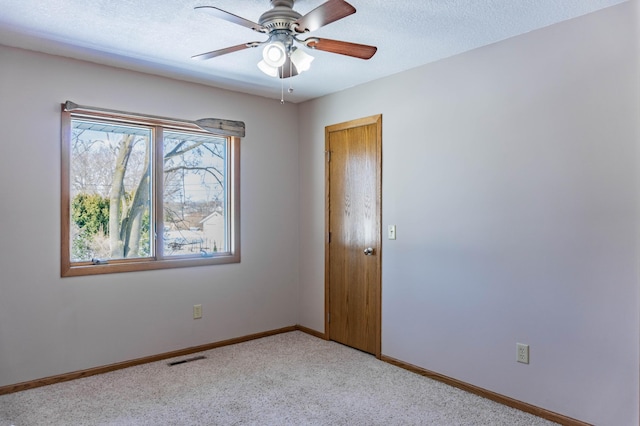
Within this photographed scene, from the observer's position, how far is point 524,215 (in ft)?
8.89

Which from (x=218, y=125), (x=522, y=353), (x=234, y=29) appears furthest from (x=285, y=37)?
(x=522, y=353)

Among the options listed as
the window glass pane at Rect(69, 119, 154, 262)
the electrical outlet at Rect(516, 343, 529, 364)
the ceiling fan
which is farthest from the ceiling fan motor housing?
the electrical outlet at Rect(516, 343, 529, 364)

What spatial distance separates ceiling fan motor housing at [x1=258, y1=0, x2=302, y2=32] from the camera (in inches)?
85.4

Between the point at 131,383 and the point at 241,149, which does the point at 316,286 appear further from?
the point at 131,383

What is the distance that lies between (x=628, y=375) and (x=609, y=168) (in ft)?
3.69

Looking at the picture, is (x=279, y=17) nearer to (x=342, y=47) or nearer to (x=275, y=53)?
(x=275, y=53)

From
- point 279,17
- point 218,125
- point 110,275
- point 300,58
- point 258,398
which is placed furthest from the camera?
point 218,125

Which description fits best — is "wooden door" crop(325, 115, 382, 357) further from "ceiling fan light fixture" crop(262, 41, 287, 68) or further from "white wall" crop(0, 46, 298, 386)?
"ceiling fan light fixture" crop(262, 41, 287, 68)

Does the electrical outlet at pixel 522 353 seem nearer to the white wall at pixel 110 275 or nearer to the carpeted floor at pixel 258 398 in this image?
the carpeted floor at pixel 258 398

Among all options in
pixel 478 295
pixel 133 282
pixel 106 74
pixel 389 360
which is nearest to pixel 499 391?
pixel 478 295

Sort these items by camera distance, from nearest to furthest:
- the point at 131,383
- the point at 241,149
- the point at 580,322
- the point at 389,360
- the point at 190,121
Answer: the point at 580,322
the point at 131,383
the point at 389,360
the point at 190,121
the point at 241,149

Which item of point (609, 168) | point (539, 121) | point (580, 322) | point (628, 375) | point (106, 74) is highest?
point (106, 74)

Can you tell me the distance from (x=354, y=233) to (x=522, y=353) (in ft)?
5.64

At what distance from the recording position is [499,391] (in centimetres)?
282
